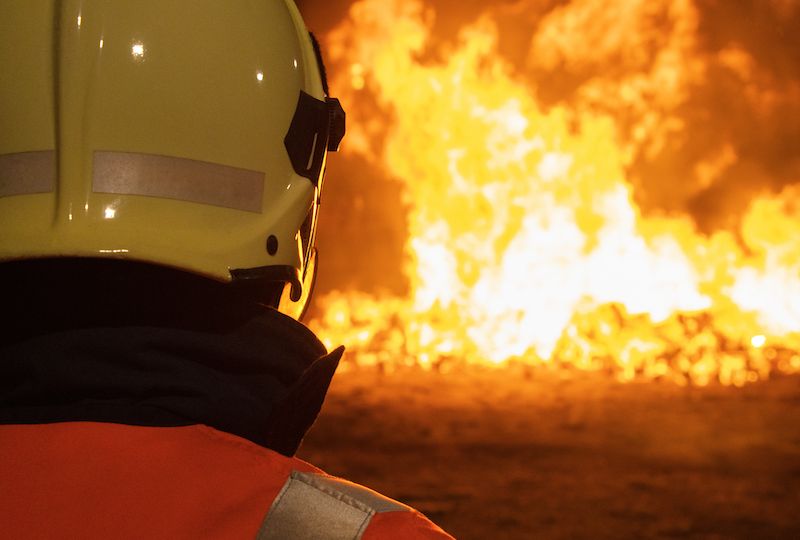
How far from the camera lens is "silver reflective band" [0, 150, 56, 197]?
1.44 meters

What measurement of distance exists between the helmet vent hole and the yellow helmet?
6 cm

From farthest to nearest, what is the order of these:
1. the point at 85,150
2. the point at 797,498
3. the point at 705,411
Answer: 1. the point at 705,411
2. the point at 797,498
3. the point at 85,150

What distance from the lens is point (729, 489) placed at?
5.04m

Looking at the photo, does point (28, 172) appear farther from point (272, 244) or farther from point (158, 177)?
point (272, 244)

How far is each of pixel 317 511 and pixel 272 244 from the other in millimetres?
703

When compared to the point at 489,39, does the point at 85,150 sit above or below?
below

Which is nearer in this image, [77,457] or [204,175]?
[77,457]

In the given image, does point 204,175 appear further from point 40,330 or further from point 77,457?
point 77,457

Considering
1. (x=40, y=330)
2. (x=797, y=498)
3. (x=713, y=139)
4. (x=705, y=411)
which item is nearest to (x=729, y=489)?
(x=797, y=498)

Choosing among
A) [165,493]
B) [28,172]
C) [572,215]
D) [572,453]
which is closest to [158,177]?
[28,172]

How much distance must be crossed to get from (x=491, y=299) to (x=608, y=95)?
2378 millimetres

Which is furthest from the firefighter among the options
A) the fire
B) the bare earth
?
the fire

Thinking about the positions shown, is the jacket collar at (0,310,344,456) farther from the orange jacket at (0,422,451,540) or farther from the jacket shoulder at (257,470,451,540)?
the jacket shoulder at (257,470,451,540)

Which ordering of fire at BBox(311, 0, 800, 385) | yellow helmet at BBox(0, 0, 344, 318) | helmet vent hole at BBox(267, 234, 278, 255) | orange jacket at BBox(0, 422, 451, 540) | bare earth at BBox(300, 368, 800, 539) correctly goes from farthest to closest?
fire at BBox(311, 0, 800, 385) < bare earth at BBox(300, 368, 800, 539) < helmet vent hole at BBox(267, 234, 278, 255) < yellow helmet at BBox(0, 0, 344, 318) < orange jacket at BBox(0, 422, 451, 540)
